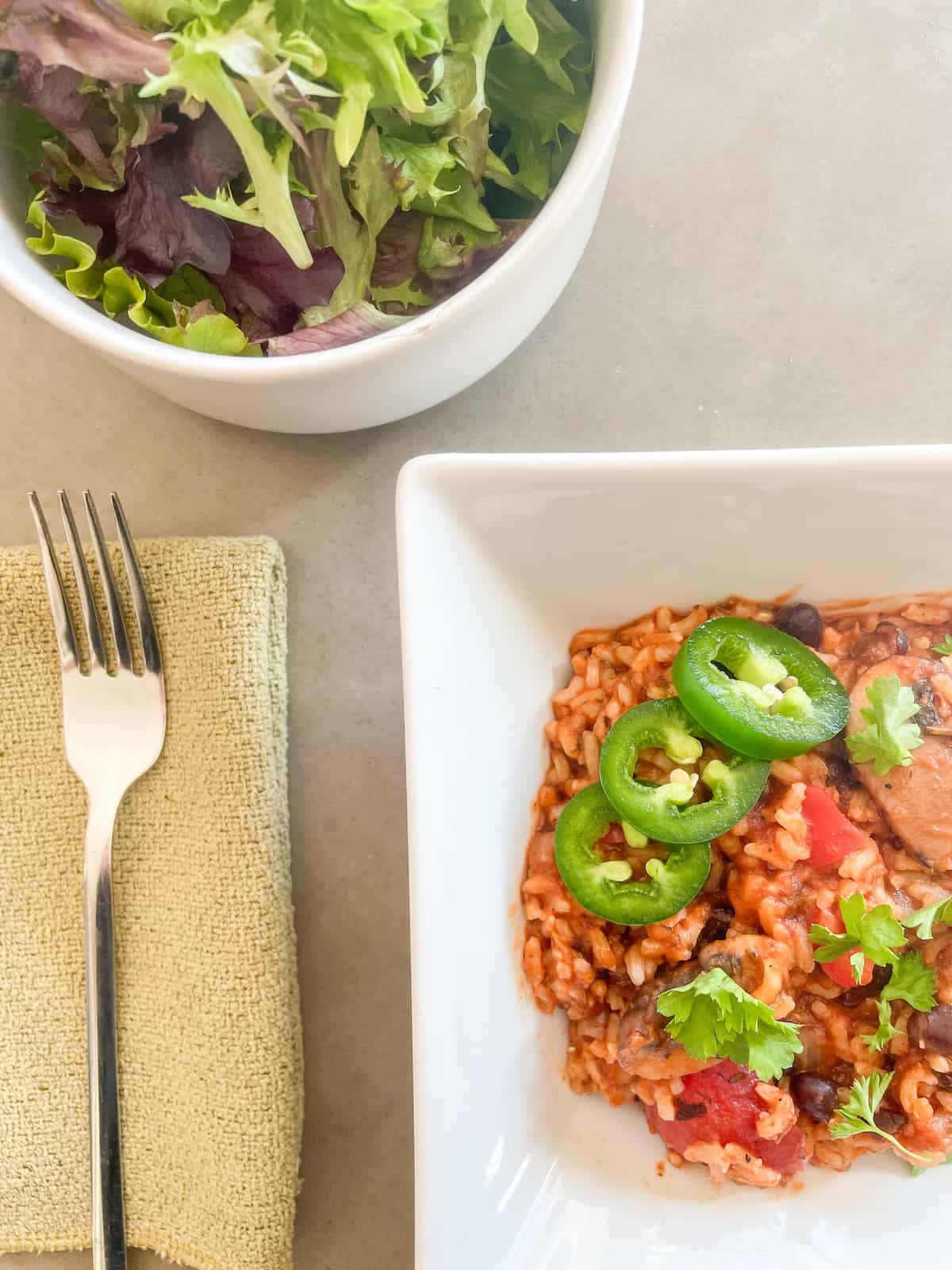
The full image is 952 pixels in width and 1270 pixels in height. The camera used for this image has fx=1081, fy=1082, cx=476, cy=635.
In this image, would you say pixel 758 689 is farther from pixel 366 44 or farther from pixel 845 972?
pixel 366 44

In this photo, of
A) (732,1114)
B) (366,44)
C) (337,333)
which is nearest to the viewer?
(366,44)

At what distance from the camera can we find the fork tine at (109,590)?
1.66m

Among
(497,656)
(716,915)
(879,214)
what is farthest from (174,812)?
(879,214)

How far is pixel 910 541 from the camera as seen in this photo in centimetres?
146

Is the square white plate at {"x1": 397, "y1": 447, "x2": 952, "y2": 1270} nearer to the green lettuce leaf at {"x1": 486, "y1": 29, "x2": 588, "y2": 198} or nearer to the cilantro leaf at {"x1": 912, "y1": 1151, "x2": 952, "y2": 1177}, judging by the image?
the cilantro leaf at {"x1": 912, "y1": 1151, "x2": 952, "y2": 1177}

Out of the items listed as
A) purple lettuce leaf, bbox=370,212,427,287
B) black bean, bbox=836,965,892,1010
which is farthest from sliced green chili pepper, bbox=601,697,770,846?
purple lettuce leaf, bbox=370,212,427,287

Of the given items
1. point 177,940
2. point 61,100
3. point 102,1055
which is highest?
point 61,100

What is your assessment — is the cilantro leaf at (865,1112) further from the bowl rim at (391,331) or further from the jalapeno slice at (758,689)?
the bowl rim at (391,331)

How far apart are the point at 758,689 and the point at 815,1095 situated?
528 millimetres

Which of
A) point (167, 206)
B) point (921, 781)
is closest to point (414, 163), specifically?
point (167, 206)

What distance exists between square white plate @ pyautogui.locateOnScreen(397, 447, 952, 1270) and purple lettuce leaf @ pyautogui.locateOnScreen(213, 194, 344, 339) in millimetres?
252

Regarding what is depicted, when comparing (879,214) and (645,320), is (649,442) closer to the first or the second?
(645,320)

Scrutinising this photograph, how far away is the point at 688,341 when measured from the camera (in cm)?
177

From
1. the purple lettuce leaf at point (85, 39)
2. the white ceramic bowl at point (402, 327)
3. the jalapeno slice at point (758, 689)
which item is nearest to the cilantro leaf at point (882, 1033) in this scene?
the jalapeno slice at point (758, 689)
